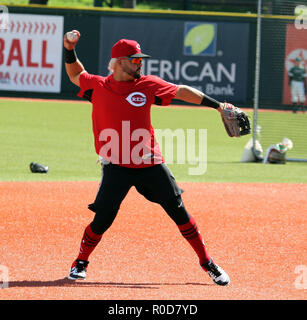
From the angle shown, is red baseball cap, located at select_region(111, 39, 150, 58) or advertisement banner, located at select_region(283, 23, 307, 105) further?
advertisement banner, located at select_region(283, 23, 307, 105)

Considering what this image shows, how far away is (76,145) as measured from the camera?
17.1 meters

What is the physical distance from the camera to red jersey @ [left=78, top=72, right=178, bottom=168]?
6160 mm

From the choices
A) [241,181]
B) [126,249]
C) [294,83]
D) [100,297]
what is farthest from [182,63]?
[100,297]

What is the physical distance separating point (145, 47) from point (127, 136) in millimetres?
20772

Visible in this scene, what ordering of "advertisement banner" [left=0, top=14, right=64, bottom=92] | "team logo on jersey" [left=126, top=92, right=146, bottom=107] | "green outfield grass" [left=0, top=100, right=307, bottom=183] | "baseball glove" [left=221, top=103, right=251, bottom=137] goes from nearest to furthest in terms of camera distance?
"team logo on jersey" [left=126, top=92, right=146, bottom=107] → "baseball glove" [left=221, top=103, right=251, bottom=137] → "green outfield grass" [left=0, top=100, right=307, bottom=183] → "advertisement banner" [left=0, top=14, right=64, bottom=92]

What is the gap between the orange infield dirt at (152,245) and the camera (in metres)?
6.18

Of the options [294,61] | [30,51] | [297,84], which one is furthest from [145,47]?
[297,84]

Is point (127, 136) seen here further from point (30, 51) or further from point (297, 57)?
point (30, 51)

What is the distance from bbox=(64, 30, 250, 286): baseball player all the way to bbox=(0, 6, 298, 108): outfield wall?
20210mm

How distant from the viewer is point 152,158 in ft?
20.6

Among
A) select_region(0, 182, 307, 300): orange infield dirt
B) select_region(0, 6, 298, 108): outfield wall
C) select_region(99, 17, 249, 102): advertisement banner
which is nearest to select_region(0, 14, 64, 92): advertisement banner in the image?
select_region(0, 6, 298, 108): outfield wall

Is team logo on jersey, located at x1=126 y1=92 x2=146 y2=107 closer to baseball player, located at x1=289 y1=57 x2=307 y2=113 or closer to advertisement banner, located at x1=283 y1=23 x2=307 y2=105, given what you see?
baseball player, located at x1=289 y1=57 x2=307 y2=113

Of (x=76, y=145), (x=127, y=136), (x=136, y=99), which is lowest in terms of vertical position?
(x=76, y=145)
